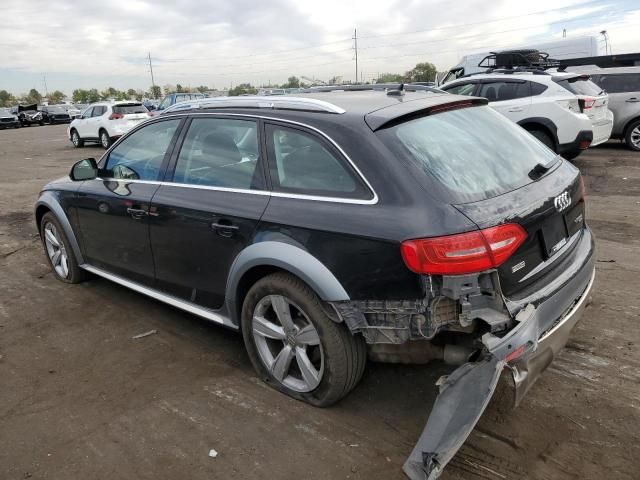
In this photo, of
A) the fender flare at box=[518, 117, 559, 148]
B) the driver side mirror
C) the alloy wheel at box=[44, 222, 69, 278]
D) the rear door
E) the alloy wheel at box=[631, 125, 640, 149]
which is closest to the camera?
the driver side mirror

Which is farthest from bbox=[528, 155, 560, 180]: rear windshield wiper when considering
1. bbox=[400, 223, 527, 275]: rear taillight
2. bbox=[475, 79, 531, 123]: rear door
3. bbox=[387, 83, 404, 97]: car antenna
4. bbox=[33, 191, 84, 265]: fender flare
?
bbox=[475, 79, 531, 123]: rear door

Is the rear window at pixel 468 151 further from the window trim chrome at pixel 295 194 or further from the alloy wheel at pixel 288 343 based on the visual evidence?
the alloy wheel at pixel 288 343

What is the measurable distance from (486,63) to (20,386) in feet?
59.6

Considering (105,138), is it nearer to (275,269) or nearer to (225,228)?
(225,228)

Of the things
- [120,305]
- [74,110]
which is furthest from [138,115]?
[74,110]

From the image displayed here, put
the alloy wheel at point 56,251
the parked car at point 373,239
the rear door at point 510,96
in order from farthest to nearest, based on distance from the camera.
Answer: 1. the rear door at point 510,96
2. the alloy wheel at point 56,251
3. the parked car at point 373,239

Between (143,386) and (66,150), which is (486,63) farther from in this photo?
(143,386)

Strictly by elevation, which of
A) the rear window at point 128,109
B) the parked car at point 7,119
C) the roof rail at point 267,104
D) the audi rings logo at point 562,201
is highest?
the parked car at point 7,119

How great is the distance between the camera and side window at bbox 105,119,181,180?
12.3 ft

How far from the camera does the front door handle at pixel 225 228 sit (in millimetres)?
3049

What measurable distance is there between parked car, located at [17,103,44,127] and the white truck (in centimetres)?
3180

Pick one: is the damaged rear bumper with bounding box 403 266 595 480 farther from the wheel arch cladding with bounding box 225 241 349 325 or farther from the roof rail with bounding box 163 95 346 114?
the roof rail with bounding box 163 95 346 114

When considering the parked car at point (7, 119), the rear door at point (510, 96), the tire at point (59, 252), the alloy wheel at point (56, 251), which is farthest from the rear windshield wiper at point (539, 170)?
the parked car at point (7, 119)

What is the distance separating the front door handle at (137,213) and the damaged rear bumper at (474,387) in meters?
2.36
